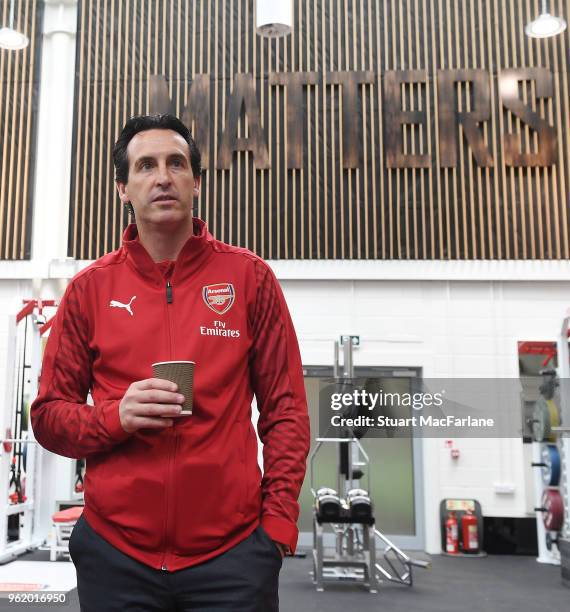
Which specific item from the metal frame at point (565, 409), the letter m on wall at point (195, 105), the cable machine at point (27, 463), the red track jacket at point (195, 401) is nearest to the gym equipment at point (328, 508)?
the metal frame at point (565, 409)

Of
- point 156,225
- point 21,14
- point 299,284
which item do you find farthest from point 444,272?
point 156,225

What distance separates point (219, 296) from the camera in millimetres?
1268

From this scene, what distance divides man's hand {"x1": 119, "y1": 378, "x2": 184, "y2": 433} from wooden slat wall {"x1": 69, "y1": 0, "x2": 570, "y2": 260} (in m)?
7.03

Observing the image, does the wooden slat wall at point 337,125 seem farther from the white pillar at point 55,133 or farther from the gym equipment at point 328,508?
the gym equipment at point 328,508

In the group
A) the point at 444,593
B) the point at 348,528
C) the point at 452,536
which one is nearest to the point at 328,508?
the point at 348,528

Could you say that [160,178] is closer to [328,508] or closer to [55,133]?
[328,508]

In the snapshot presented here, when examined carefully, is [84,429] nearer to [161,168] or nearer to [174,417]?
[174,417]

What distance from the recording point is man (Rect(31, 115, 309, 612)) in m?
1.10

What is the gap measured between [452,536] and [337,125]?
16.5 ft

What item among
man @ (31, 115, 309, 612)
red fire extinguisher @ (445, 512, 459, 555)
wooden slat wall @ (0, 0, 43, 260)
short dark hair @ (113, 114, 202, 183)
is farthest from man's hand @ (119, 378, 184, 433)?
wooden slat wall @ (0, 0, 43, 260)

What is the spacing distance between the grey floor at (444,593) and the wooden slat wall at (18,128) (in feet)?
12.6

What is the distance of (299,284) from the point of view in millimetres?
8102

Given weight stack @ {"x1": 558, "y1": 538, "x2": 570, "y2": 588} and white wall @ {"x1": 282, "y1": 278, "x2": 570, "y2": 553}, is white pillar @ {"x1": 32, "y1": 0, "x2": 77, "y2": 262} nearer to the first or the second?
white wall @ {"x1": 282, "y1": 278, "x2": 570, "y2": 553}

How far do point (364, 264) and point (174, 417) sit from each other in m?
7.09
